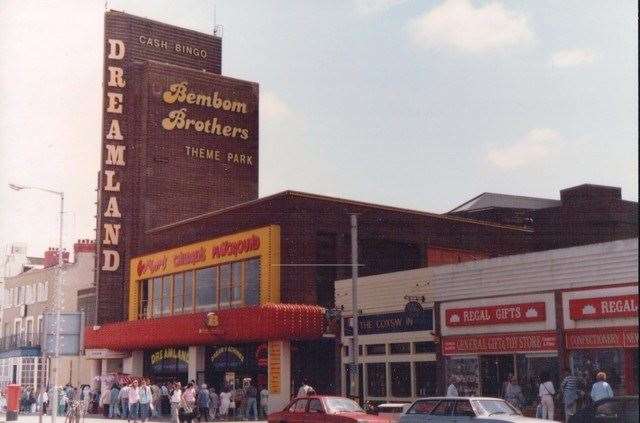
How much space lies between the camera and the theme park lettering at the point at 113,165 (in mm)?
49969

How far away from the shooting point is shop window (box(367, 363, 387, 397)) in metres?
33.7

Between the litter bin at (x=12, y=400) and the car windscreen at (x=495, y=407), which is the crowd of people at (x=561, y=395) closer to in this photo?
the car windscreen at (x=495, y=407)

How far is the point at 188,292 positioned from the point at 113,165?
38.4 feet

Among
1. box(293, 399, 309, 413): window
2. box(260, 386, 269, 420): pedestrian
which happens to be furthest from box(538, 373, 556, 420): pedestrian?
box(260, 386, 269, 420): pedestrian

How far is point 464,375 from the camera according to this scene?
96.0 feet

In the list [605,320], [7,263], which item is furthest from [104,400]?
[7,263]

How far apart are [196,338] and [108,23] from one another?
2513cm

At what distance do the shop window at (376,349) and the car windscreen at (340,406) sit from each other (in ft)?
37.9

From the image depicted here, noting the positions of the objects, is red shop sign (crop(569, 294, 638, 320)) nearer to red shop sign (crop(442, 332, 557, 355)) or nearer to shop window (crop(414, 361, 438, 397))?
red shop sign (crop(442, 332, 557, 355))

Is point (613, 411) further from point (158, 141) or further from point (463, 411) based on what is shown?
point (158, 141)

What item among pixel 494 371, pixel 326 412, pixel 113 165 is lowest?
pixel 326 412

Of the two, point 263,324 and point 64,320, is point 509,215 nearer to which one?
point 263,324

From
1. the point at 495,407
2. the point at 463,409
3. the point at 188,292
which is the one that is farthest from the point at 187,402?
the point at 188,292

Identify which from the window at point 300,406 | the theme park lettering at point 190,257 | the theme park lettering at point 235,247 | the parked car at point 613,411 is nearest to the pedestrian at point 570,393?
the parked car at point 613,411
